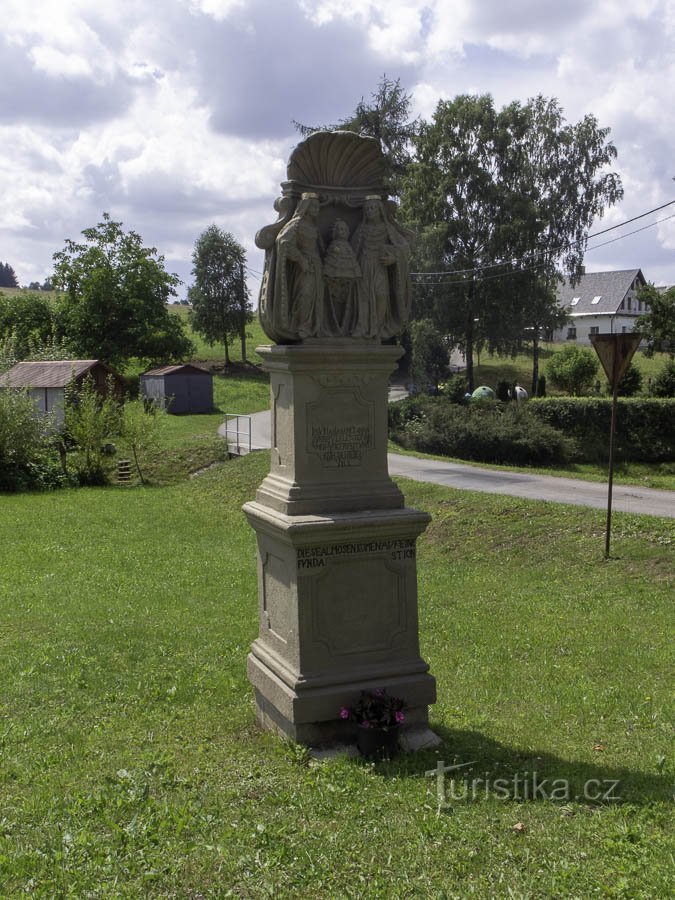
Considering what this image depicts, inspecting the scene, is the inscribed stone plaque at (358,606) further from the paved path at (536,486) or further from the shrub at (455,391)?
the shrub at (455,391)

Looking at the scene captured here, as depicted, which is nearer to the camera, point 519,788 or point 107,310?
point 519,788

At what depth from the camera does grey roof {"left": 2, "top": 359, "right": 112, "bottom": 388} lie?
1125 inches

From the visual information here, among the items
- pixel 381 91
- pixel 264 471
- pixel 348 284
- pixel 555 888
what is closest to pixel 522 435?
pixel 264 471

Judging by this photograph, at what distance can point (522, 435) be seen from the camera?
23.9m

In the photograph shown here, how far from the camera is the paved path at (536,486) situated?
49.4 ft

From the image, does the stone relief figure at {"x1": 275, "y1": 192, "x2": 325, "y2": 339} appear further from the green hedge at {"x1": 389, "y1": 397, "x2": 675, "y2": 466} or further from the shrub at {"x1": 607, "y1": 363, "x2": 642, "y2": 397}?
the shrub at {"x1": 607, "y1": 363, "x2": 642, "y2": 397}

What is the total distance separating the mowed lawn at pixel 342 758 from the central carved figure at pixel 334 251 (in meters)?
3.10

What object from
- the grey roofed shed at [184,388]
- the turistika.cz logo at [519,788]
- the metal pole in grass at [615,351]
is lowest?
the turistika.cz logo at [519,788]

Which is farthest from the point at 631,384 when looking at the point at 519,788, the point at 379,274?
Result: the point at 519,788

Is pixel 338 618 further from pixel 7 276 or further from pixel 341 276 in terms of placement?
pixel 7 276

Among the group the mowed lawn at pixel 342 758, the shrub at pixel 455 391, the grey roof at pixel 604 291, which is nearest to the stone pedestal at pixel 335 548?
the mowed lawn at pixel 342 758

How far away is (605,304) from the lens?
66.1m

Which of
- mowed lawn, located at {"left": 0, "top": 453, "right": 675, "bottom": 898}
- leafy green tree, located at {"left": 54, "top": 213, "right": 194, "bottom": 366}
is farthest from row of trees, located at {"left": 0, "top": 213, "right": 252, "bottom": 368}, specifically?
mowed lawn, located at {"left": 0, "top": 453, "right": 675, "bottom": 898}

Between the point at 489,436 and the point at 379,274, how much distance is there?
18.4 metres
